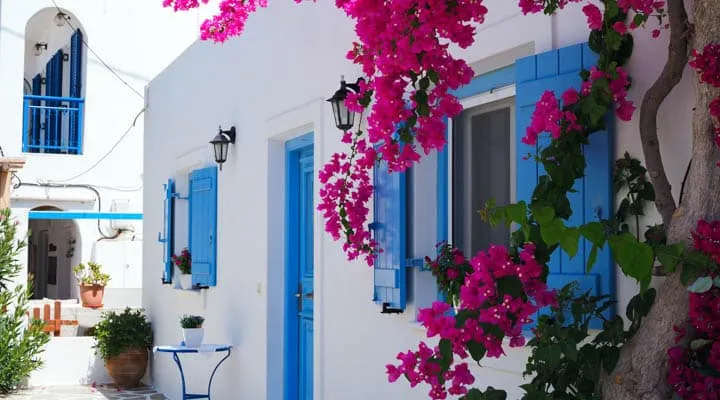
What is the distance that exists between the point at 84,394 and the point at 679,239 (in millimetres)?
9807

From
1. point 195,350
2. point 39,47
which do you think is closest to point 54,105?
point 39,47

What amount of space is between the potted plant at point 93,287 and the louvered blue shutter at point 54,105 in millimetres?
2970

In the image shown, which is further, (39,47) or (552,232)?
(39,47)

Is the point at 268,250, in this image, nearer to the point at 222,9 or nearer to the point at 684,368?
the point at 222,9

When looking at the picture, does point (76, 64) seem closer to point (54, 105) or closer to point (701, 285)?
point (54, 105)

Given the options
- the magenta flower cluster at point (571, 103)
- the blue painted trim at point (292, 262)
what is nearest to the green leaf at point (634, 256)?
the magenta flower cluster at point (571, 103)

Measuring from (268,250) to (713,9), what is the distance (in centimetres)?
513

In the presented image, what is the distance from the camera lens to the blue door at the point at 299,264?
25.0 feet

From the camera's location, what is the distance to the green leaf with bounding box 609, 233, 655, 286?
288cm

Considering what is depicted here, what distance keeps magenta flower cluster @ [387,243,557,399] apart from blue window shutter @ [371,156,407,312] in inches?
84.5

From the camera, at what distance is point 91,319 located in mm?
16703

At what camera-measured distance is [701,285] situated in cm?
294

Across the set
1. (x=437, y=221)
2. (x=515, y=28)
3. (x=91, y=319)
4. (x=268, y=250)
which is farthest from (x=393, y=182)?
(x=91, y=319)

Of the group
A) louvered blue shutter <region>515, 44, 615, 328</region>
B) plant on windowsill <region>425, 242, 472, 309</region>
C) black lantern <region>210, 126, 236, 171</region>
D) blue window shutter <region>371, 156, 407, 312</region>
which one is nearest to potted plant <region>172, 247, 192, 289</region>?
black lantern <region>210, 126, 236, 171</region>
